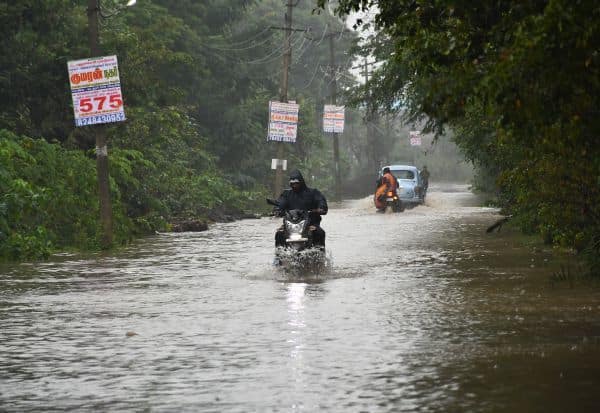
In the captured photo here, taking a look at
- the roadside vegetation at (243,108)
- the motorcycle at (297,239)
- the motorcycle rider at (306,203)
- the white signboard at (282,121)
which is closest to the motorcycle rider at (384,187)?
the roadside vegetation at (243,108)

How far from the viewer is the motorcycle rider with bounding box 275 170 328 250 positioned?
801 inches

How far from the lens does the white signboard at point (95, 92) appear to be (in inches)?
1012

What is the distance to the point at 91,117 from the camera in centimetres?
2583

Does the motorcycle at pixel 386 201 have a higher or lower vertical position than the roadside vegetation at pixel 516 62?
lower

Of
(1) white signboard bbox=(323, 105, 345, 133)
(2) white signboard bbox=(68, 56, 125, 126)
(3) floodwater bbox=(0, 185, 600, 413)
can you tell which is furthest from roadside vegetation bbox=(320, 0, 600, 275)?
(1) white signboard bbox=(323, 105, 345, 133)

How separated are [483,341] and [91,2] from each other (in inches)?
647

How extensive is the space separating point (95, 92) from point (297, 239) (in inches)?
318

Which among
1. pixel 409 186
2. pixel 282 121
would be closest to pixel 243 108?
pixel 282 121

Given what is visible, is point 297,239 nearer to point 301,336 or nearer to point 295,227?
point 295,227

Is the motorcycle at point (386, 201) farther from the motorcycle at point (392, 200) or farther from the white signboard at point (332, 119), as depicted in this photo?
the white signboard at point (332, 119)

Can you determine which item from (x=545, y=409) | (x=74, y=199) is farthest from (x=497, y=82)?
(x=74, y=199)

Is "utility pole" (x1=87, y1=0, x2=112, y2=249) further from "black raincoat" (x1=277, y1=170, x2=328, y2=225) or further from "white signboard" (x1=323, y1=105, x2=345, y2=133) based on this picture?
"white signboard" (x1=323, y1=105, x2=345, y2=133)

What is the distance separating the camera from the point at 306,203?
67.3 ft

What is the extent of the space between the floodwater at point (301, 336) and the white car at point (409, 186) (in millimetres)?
23526
